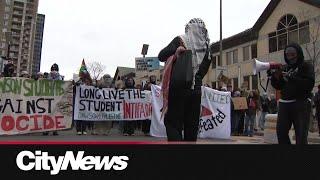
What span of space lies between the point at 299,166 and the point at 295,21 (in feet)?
124

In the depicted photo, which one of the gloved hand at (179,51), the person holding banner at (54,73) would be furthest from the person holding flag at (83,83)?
the gloved hand at (179,51)

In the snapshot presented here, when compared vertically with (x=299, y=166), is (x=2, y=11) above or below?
above

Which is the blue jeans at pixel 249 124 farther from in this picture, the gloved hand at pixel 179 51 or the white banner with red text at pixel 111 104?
the gloved hand at pixel 179 51

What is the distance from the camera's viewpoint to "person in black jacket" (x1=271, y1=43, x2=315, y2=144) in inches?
202

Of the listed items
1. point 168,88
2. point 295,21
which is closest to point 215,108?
point 168,88

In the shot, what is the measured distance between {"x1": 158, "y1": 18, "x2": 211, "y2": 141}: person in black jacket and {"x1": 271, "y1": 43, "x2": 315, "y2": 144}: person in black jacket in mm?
944

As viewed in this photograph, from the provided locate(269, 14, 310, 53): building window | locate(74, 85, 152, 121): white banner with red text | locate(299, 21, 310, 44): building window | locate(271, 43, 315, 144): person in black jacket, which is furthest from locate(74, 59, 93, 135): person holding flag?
locate(269, 14, 310, 53): building window

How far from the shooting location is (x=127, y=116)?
43.4ft

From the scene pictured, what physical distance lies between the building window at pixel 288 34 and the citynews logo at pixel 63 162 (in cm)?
3553

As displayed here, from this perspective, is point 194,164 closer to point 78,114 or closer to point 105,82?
point 78,114

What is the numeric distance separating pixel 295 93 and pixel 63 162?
349cm

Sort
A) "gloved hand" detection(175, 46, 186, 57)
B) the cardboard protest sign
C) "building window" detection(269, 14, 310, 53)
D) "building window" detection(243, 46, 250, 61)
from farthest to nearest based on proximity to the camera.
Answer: "building window" detection(243, 46, 250, 61), "building window" detection(269, 14, 310, 53), the cardboard protest sign, "gloved hand" detection(175, 46, 186, 57)

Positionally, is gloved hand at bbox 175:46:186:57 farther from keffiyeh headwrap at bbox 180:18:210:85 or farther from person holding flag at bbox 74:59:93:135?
person holding flag at bbox 74:59:93:135

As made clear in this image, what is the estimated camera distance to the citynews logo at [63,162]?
2.24m
